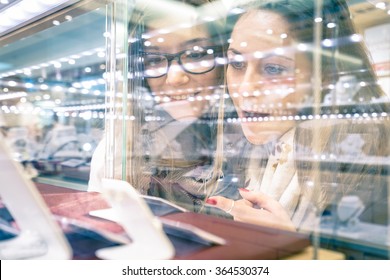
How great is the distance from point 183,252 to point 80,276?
28cm

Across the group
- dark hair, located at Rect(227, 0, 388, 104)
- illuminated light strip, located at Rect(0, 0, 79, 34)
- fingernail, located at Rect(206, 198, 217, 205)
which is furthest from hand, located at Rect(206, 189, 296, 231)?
illuminated light strip, located at Rect(0, 0, 79, 34)

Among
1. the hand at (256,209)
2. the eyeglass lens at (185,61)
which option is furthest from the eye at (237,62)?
the hand at (256,209)

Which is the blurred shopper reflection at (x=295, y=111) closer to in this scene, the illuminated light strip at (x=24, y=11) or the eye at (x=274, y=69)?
the eye at (x=274, y=69)

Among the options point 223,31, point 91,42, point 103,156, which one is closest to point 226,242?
point 223,31

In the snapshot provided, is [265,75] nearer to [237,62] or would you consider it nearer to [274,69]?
[274,69]

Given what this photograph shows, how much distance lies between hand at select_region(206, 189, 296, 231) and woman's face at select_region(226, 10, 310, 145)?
234mm

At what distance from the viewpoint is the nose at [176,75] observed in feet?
6.22

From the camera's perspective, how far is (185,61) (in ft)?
6.24

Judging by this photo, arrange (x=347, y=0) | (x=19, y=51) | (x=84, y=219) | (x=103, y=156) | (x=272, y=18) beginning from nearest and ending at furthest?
(x=84, y=219) → (x=347, y=0) → (x=272, y=18) → (x=103, y=156) → (x=19, y=51)

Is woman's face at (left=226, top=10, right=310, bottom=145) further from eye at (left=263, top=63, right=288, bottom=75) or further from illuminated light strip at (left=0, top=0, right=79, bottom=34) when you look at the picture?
illuminated light strip at (left=0, top=0, right=79, bottom=34)

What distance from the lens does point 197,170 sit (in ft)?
6.01

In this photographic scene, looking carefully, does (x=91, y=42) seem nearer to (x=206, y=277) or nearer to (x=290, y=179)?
(x=290, y=179)

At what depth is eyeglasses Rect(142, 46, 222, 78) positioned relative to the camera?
1791 mm

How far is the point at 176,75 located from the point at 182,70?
0.05 metres
